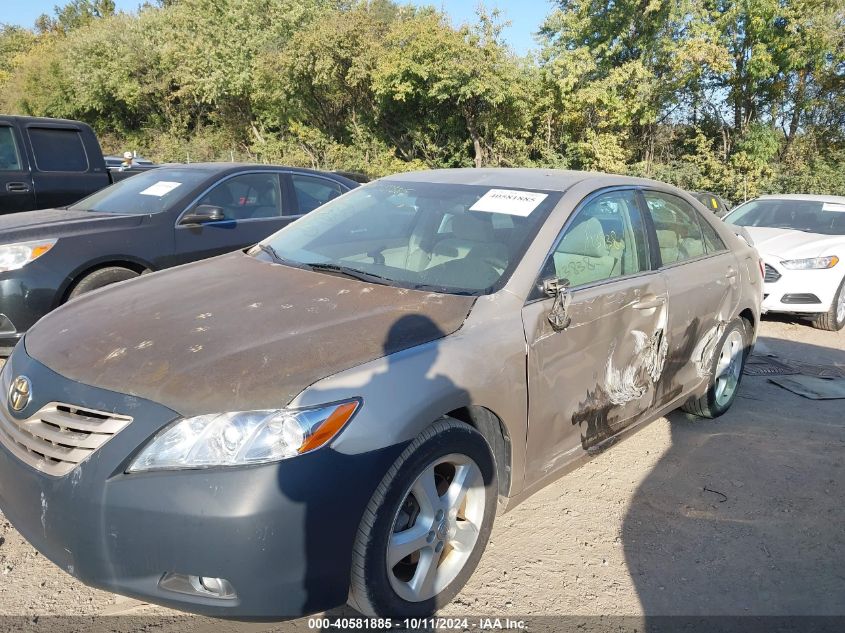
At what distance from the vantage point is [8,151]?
7078mm

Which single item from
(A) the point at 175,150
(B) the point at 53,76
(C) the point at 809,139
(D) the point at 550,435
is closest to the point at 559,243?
(D) the point at 550,435

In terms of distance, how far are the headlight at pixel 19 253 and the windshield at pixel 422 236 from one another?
6.90 ft

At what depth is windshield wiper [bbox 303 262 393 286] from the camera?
2.94 meters

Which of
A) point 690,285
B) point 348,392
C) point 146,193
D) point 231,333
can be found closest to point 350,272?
point 231,333

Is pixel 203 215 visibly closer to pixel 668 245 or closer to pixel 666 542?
pixel 668 245

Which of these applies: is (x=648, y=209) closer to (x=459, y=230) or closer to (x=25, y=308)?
(x=459, y=230)

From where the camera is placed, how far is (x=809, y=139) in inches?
801

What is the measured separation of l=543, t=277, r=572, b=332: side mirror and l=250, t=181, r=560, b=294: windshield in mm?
187

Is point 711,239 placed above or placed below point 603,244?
below

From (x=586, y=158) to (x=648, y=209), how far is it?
18.4m

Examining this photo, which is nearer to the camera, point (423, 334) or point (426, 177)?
point (423, 334)

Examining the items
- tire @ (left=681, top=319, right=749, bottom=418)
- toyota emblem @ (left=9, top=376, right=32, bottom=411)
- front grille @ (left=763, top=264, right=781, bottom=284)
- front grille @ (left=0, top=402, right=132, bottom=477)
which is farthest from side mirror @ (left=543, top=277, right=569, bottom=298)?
front grille @ (left=763, top=264, right=781, bottom=284)

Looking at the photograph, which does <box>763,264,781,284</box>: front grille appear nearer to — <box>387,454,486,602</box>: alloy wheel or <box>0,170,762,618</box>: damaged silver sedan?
<box>0,170,762,618</box>: damaged silver sedan

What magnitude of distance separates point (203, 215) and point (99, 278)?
0.97 metres
